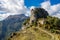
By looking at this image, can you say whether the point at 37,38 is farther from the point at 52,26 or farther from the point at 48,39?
the point at 52,26

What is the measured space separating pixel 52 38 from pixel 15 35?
5337 cm

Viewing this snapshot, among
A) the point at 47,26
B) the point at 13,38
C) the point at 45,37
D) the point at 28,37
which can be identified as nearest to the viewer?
the point at 45,37

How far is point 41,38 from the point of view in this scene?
151625 millimetres

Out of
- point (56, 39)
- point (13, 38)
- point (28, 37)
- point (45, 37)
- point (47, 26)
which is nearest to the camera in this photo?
point (56, 39)

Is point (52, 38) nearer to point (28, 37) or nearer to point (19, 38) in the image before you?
point (28, 37)

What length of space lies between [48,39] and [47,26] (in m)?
50.9

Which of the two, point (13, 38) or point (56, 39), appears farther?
point (13, 38)

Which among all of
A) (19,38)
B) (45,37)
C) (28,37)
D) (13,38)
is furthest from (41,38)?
(13,38)

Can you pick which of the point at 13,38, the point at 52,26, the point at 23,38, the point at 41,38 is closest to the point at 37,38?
the point at 41,38

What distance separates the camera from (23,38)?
164250 millimetres

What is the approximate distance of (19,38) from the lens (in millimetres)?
170000

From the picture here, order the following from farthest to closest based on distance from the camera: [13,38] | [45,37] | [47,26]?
1. [47,26]
2. [13,38]
3. [45,37]

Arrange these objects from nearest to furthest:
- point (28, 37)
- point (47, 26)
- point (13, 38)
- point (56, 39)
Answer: point (56, 39) → point (28, 37) → point (13, 38) → point (47, 26)

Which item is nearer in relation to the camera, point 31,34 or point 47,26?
point 31,34
